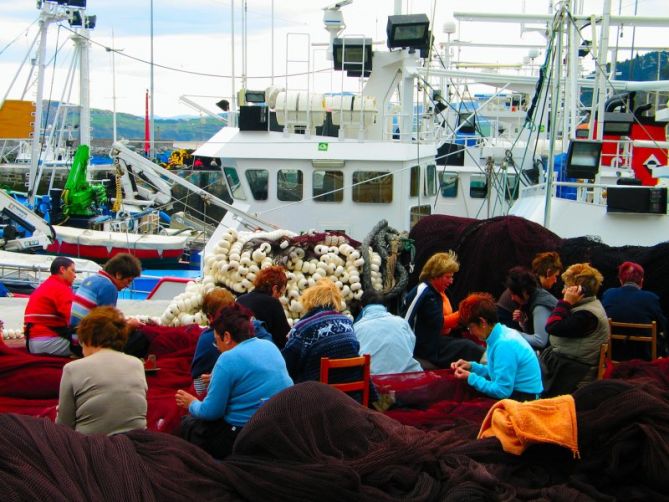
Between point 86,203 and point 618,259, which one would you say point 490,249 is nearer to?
point 618,259

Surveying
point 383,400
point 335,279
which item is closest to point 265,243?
point 335,279

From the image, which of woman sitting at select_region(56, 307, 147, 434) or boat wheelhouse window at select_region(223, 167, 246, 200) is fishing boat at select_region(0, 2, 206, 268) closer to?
boat wheelhouse window at select_region(223, 167, 246, 200)

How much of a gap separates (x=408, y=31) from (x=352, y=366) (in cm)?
895

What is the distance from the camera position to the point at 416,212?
12.4 meters

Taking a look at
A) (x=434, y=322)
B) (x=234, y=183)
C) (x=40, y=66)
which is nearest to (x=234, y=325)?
(x=434, y=322)

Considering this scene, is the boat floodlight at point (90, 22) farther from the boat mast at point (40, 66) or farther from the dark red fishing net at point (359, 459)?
the dark red fishing net at point (359, 459)

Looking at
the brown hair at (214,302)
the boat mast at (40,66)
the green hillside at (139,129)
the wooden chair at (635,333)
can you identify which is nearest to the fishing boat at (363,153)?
the wooden chair at (635,333)

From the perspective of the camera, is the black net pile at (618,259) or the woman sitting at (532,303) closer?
the woman sitting at (532,303)

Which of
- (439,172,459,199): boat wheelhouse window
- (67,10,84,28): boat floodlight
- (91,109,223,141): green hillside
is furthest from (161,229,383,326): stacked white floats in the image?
(91,109,223,141): green hillside

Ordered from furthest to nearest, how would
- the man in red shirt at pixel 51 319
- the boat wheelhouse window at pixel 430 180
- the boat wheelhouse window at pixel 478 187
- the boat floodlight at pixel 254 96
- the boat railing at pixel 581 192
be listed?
the boat wheelhouse window at pixel 478 187 < the boat wheelhouse window at pixel 430 180 < the boat floodlight at pixel 254 96 < the boat railing at pixel 581 192 < the man in red shirt at pixel 51 319

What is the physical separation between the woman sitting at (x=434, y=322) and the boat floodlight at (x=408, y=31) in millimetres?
7271

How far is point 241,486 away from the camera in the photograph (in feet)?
12.0

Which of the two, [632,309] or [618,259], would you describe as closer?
[632,309]

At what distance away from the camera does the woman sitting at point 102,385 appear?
3.96 m
